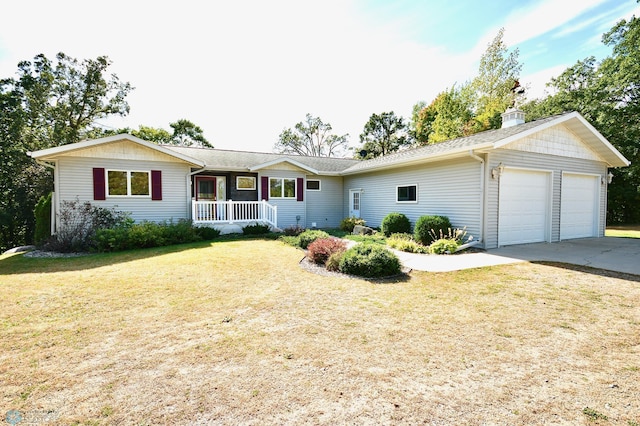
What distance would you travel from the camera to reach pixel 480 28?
34.1 ft

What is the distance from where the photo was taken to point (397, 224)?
1187 cm

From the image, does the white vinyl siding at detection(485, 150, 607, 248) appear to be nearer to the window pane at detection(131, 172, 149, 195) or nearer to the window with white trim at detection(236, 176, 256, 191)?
the window with white trim at detection(236, 176, 256, 191)

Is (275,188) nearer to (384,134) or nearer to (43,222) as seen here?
(43,222)

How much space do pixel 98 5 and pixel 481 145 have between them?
1080 centimetres

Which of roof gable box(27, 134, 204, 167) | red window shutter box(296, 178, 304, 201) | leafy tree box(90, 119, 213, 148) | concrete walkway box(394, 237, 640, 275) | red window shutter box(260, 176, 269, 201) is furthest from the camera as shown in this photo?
leafy tree box(90, 119, 213, 148)

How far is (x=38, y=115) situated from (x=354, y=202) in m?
20.9

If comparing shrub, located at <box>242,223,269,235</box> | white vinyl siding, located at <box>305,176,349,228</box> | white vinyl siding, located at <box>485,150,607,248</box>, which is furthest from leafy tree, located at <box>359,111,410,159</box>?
shrub, located at <box>242,223,269,235</box>

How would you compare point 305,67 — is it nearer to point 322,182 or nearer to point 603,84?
point 322,182

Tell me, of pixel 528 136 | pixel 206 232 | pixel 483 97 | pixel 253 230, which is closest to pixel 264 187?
pixel 253 230

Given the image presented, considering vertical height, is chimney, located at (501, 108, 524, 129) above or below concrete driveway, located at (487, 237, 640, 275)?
above

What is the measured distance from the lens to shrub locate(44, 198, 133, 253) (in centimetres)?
963

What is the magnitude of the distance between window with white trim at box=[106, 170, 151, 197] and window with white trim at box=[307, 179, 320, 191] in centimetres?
756

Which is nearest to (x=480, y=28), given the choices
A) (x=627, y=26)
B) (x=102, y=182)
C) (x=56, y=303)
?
(x=56, y=303)

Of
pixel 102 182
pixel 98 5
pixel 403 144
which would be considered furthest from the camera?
pixel 403 144
